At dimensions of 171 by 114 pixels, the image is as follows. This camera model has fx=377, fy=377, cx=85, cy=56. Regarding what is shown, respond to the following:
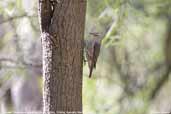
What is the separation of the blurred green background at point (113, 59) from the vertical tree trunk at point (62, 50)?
827 mm

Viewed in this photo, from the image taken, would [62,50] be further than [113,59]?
No

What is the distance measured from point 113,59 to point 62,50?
144 cm

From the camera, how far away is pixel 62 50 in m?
0.80

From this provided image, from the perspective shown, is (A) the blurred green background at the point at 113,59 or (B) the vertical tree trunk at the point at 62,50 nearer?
(B) the vertical tree trunk at the point at 62,50

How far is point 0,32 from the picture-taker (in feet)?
6.63

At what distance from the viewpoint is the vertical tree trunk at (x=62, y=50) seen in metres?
0.79

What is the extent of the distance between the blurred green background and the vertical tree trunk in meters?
0.83

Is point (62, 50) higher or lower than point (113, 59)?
higher

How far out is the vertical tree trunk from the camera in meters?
0.79

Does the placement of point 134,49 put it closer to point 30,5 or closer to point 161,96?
point 161,96

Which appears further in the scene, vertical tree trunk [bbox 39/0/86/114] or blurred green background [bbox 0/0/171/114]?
blurred green background [bbox 0/0/171/114]

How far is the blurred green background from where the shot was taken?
1860 mm

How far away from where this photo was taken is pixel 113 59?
7.29ft

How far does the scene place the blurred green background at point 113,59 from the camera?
1.86 metres
